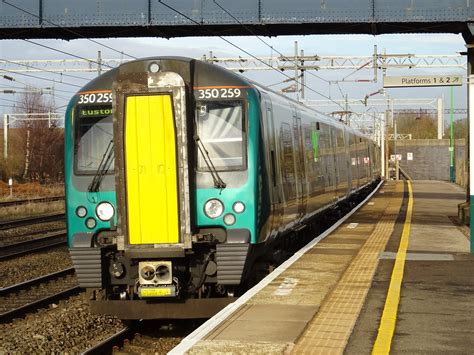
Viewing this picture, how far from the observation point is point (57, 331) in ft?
33.6

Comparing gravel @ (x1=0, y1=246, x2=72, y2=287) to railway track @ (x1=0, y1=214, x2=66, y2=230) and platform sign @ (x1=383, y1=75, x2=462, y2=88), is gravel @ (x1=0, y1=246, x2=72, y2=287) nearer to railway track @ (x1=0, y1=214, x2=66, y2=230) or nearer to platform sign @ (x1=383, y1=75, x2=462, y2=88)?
railway track @ (x1=0, y1=214, x2=66, y2=230)

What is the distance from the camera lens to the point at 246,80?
10180 millimetres

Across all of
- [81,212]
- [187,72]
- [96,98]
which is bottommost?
[81,212]

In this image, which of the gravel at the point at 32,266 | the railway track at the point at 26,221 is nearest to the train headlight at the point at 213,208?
the gravel at the point at 32,266

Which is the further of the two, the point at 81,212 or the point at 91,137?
the point at 91,137

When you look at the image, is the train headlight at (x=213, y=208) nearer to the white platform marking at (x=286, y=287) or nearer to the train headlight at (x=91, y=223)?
the white platform marking at (x=286, y=287)

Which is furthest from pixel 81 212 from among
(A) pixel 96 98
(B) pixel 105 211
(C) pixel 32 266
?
(C) pixel 32 266

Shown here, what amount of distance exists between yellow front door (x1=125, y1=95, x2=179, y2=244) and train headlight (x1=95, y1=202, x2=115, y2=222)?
1.32ft

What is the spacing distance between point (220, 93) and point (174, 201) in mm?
1421

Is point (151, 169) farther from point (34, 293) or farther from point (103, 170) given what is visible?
point (34, 293)

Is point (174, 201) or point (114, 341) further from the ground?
point (174, 201)

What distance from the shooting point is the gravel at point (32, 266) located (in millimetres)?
15673

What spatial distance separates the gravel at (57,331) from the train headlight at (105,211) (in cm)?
151

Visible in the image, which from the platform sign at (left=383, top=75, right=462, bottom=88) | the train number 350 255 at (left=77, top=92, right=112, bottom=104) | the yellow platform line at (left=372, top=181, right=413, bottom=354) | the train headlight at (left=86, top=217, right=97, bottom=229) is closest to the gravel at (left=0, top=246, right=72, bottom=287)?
the train headlight at (left=86, top=217, right=97, bottom=229)
